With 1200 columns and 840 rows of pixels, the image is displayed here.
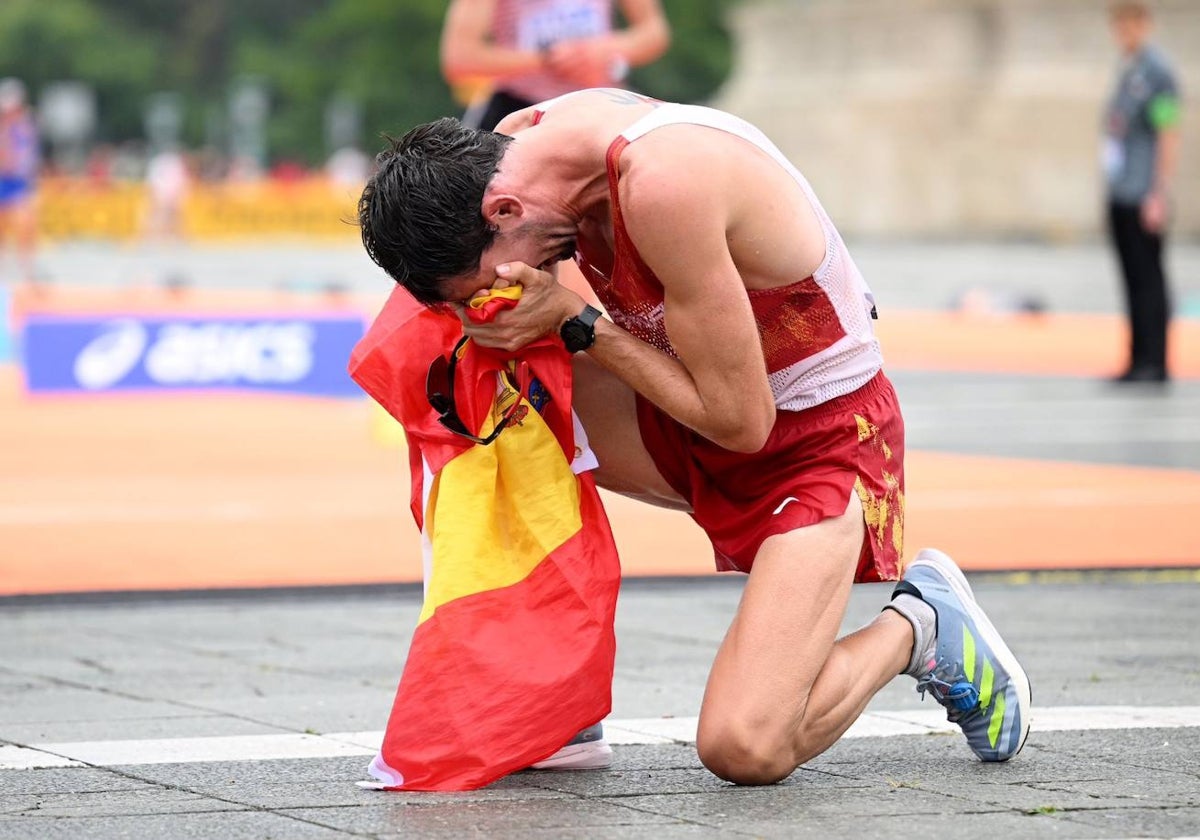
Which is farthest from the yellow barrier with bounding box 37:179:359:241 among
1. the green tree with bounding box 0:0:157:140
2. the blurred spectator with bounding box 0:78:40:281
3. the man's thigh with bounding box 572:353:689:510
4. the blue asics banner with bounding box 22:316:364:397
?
the green tree with bounding box 0:0:157:140

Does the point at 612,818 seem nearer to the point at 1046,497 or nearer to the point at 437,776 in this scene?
the point at 437,776

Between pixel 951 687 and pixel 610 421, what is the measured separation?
0.88m

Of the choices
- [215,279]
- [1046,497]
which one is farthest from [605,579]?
[215,279]

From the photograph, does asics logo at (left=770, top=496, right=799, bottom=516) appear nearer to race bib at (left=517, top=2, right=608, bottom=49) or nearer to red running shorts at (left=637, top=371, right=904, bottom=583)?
red running shorts at (left=637, top=371, right=904, bottom=583)

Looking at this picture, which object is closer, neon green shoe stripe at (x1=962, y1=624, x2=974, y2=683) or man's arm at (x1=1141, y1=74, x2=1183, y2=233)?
neon green shoe stripe at (x1=962, y1=624, x2=974, y2=683)

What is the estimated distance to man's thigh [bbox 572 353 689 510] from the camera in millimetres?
4488

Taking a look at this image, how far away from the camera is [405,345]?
4.20 metres

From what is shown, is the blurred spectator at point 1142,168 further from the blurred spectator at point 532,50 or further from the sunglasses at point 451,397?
the sunglasses at point 451,397

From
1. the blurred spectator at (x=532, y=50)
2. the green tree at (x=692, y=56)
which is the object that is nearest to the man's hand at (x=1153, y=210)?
the blurred spectator at (x=532, y=50)

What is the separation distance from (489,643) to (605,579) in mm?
284

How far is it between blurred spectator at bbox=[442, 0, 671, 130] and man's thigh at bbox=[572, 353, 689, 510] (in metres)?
3.04

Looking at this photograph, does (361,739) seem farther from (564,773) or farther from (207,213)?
(207,213)

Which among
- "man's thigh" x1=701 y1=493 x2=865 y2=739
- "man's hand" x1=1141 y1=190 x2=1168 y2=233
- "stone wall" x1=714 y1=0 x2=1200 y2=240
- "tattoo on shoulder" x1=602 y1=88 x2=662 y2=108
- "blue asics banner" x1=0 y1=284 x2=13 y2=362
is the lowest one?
"stone wall" x1=714 y1=0 x2=1200 y2=240

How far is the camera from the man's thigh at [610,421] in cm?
449
